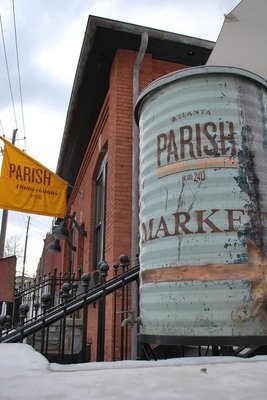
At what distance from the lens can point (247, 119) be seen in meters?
2.92

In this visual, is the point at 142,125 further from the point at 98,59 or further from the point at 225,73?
the point at 98,59

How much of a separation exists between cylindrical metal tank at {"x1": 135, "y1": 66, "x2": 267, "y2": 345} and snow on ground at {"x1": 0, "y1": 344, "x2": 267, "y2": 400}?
0.47 m

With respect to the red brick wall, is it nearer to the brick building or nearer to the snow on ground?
the brick building

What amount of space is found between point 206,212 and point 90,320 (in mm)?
5699

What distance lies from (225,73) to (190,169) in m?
0.79

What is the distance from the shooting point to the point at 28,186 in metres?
7.91

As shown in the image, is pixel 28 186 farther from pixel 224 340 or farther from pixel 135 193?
pixel 224 340

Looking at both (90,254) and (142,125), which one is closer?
(142,125)

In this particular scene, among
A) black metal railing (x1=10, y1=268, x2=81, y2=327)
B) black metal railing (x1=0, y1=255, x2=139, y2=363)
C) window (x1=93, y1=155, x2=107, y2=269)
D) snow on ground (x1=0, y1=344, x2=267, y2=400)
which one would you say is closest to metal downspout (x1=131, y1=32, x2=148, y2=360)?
black metal railing (x1=0, y1=255, x2=139, y2=363)

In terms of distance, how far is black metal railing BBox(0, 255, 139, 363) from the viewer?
396cm

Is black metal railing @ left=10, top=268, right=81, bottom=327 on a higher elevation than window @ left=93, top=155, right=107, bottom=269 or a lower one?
lower

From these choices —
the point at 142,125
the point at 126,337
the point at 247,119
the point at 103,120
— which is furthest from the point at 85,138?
the point at 247,119

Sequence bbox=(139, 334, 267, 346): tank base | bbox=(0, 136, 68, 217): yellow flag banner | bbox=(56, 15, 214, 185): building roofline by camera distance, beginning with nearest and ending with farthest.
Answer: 1. bbox=(139, 334, 267, 346): tank base
2. bbox=(56, 15, 214, 185): building roofline
3. bbox=(0, 136, 68, 217): yellow flag banner

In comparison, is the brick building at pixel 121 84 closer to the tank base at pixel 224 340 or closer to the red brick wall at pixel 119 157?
the red brick wall at pixel 119 157
